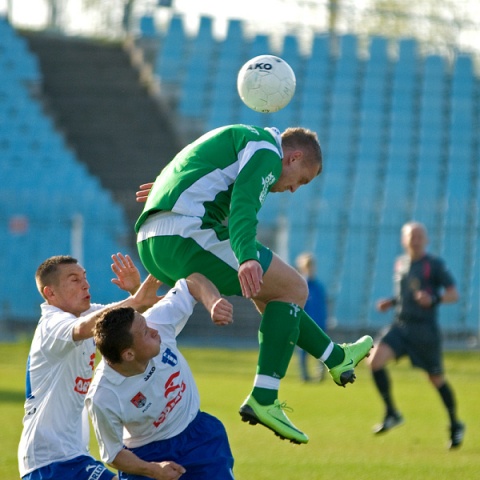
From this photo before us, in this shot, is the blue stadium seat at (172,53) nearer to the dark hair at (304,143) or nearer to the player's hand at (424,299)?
the player's hand at (424,299)

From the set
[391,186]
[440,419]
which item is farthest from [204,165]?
[391,186]

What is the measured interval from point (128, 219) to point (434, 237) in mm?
6424

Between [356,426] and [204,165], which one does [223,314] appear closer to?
[204,165]

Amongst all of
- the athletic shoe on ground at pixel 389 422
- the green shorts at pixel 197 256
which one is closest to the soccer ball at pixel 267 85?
the green shorts at pixel 197 256

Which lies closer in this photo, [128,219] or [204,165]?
[204,165]

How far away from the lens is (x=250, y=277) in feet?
19.8

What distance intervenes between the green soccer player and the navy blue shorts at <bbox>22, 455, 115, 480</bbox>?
0.89 metres

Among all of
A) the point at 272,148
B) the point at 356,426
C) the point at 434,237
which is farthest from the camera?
the point at 434,237

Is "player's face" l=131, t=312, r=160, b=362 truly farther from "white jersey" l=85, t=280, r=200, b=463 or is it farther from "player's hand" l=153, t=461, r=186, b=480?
"player's hand" l=153, t=461, r=186, b=480

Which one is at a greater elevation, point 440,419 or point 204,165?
point 204,165

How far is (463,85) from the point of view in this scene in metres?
29.1

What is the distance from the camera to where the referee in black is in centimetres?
1177

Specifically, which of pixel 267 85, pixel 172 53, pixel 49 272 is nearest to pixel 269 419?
pixel 49 272

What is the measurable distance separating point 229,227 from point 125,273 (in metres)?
0.94
